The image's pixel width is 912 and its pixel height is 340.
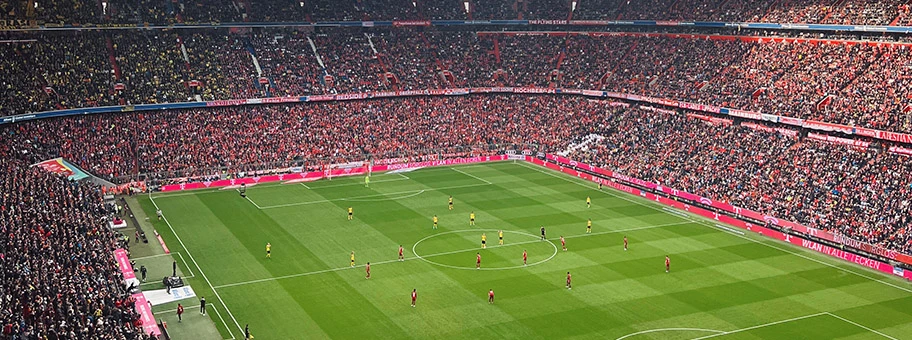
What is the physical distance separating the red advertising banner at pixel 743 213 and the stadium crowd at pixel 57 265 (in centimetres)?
4078

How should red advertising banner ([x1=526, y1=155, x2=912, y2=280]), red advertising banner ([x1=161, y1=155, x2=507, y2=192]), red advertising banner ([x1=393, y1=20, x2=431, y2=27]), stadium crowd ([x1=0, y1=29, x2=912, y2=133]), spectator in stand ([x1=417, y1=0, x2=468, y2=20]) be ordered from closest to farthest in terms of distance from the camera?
red advertising banner ([x1=526, y1=155, x2=912, y2=280]), stadium crowd ([x1=0, y1=29, x2=912, y2=133]), red advertising banner ([x1=161, y1=155, x2=507, y2=192]), red advertising banner ([x1=393, y1=20, x2=431, y2=27]), spectator in stand ([x1=417, y1=0, x2=468, y2=20])

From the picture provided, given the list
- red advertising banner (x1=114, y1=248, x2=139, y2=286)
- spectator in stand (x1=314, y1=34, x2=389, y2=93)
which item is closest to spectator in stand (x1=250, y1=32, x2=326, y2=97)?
spectator in stand (x1=314, y1=34, x2=389, y2=93)

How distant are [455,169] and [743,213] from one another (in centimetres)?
2829

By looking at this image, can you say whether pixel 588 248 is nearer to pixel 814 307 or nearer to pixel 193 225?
pixel 814 307

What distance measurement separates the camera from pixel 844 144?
64.1 meters

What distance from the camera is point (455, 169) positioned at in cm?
8056

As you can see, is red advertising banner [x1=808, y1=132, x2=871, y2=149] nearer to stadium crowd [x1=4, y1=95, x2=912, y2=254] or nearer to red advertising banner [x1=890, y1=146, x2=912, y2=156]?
stadium crowd [x1=4, y1=95, x2=912, y2=254]

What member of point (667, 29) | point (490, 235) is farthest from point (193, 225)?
point (667, 29)

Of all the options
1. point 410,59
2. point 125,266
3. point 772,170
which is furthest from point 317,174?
point 772,170

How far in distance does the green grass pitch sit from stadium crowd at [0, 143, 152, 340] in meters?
4.52

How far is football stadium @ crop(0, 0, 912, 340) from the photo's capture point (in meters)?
43.1

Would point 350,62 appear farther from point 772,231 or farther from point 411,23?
point 772,231

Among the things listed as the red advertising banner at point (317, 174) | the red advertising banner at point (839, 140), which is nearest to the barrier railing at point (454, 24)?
the red advertising banner at point (839, 140)

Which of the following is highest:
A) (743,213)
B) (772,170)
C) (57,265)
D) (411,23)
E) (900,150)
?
(411,23)
